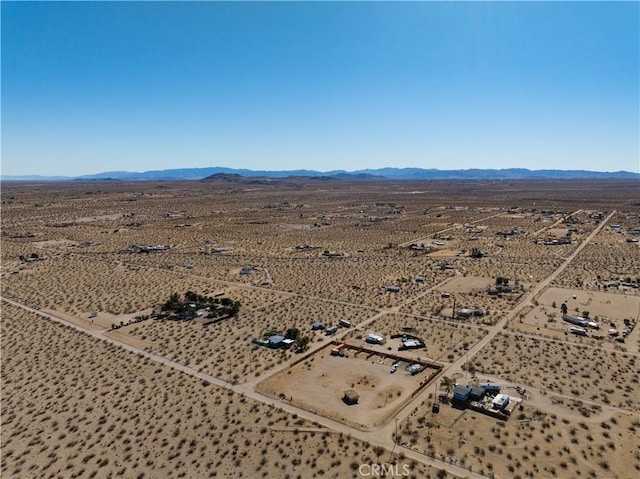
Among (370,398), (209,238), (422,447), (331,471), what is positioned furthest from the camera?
(209,238)

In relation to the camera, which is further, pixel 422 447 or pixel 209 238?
pixel 209 238

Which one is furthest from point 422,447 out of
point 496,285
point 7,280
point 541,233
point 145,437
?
point 541,233

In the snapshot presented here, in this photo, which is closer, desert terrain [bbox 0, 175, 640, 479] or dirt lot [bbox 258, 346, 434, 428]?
desert terrain [bbox 0, 175, 640, 479]

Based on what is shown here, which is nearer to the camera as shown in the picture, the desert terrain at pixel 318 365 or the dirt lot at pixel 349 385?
the desert terrain at pixel 318 365

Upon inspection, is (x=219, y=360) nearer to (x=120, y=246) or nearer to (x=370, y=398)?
(x=370, y=398)

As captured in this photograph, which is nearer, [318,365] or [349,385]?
[349,385]

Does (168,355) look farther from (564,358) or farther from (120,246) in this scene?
(120,246)

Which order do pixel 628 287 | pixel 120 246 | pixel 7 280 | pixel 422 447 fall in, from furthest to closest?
pixel 120 246 < pixel 7 280 < pixel 628 287 < pixel 422 447
